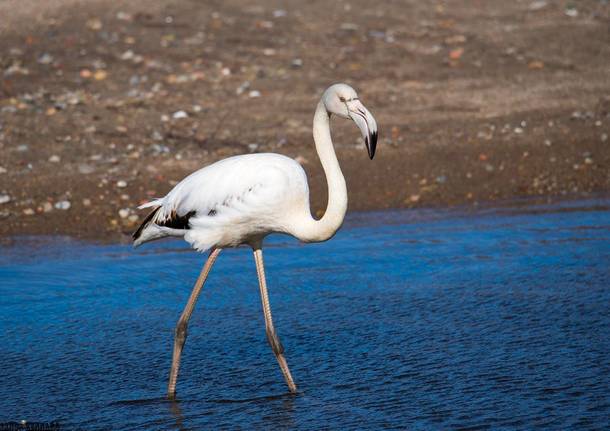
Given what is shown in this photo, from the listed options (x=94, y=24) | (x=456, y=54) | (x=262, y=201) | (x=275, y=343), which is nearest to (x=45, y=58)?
(x=94, y=24)

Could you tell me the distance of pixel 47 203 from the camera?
370 inches

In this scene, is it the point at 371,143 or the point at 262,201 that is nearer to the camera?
the point at 371,143

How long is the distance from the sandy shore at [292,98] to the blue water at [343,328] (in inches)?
31.0

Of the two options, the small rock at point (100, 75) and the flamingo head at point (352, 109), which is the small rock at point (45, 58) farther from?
the flamingo head at point (352, 109)

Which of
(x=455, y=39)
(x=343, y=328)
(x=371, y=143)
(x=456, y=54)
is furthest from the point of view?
(x=455, y=39)

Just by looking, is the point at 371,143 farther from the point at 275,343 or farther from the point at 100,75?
the point at 100,75

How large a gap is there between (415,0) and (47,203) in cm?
764

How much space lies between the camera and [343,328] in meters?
6.27

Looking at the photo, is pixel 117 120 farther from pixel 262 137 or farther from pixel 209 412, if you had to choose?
pixel 209 412

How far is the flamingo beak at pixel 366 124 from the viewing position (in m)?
4.94

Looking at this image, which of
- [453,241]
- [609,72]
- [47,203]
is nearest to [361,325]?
[453,241]

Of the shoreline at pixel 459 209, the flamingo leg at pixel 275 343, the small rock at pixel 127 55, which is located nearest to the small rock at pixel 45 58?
the small rock at pixel 127 55

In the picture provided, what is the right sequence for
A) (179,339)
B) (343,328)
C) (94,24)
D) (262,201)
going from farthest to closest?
(94,24) → (343,328) → (179,339) → (262,201)

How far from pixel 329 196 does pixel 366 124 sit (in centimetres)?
40
